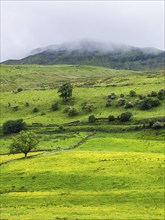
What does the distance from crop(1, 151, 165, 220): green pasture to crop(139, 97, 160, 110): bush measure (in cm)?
7077

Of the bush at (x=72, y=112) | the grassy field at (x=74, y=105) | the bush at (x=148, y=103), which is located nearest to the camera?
the bush at (x=148, y=103)

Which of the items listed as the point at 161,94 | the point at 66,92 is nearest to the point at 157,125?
the point at 161,94

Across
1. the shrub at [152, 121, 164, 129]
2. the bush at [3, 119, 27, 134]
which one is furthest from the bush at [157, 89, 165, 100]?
the bush at [3, 119, 27, 134]

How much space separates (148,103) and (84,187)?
94.9 m

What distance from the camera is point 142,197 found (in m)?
52.3

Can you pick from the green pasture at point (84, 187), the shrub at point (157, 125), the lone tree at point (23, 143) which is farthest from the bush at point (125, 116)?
the green pasture at point (84, 187)

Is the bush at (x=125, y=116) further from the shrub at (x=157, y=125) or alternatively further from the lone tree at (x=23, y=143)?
the lone tree at (x=23, y=143)

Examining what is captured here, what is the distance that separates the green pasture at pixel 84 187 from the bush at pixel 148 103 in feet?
232

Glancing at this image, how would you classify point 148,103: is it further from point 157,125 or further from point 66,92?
point 66,92

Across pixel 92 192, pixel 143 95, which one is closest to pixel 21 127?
pixel 143 95

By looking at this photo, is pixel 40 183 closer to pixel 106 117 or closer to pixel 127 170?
pixel 127 170

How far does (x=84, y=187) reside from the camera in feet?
201

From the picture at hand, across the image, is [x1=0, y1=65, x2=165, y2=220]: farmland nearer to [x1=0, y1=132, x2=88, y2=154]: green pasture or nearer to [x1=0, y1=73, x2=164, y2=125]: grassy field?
[x1=0, y1=132, x2=88, y2=154]: green pasture

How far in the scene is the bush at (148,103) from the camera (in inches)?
5940
